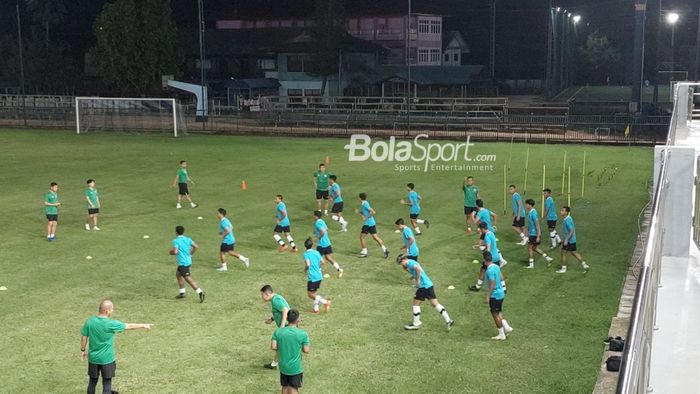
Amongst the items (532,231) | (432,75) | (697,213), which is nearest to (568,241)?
(532,231)

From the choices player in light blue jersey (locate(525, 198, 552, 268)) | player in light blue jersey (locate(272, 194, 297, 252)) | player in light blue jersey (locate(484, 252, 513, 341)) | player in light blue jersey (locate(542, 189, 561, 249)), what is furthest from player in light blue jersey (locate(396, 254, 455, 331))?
player in light blue jersey (locate(542, 189, 561, 249))

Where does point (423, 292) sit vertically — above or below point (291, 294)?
above

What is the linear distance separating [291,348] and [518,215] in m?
13.2

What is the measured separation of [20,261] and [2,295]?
11.2 feet

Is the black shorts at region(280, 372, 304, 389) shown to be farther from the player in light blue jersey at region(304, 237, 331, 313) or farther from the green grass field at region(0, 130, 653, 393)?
the player in light blue jersey at region(304, 237, 331, 313)

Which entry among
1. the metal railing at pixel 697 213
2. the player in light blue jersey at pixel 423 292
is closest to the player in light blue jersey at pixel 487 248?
the player in light blue jersey at pixel 423 292

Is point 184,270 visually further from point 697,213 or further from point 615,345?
point 697,213

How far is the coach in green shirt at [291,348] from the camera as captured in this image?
1084 centimetres

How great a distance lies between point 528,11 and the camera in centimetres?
9556

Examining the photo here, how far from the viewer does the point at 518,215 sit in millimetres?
22547

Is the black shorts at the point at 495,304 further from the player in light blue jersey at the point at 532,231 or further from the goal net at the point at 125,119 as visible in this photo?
the goal net at the point at 125,119

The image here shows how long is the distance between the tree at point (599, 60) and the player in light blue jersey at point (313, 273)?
85.5 meters

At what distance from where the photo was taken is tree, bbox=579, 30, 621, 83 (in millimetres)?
93875

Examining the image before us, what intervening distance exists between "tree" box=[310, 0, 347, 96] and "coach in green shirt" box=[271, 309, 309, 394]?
217 feet
